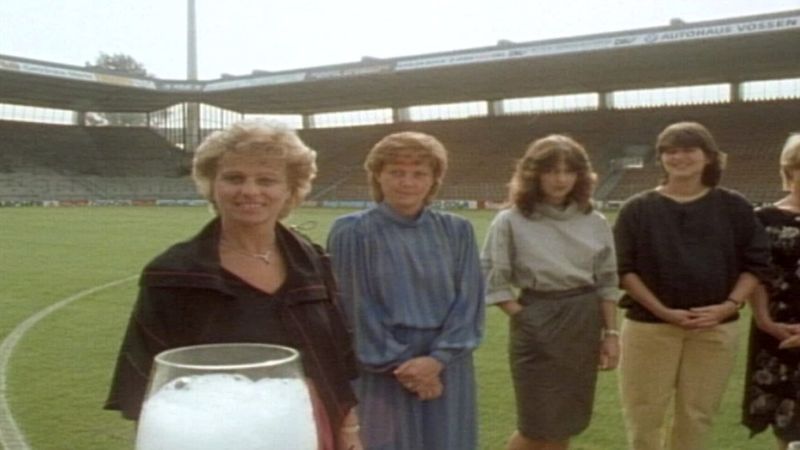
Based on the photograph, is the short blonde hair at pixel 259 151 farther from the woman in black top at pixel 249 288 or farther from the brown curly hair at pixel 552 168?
the brown curly hair at pixel 552 168

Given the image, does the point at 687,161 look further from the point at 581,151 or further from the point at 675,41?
the point at 675,41

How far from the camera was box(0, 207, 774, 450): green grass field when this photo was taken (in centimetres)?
531

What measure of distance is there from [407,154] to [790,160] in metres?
1.86

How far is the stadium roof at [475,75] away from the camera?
1307 inches

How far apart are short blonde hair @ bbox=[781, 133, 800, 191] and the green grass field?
5.82ft

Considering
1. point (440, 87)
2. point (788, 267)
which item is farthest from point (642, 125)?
point (788, 267)

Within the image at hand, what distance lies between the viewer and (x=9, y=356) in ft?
25.5

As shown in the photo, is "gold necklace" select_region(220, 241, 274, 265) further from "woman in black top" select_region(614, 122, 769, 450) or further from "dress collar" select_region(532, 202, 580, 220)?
"woman in black top" select_region(614, 122, 769, 450)

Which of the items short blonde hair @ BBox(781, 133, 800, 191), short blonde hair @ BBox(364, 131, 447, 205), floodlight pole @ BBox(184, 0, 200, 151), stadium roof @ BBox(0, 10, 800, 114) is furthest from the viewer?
floodlight pole @ BBox(184, 0, 200, 151)

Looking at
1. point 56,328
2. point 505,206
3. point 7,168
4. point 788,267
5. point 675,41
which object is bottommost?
point 56,328

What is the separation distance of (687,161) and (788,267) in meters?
0.68

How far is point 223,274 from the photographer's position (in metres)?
1.94

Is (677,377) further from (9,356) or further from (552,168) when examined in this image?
(9,356)

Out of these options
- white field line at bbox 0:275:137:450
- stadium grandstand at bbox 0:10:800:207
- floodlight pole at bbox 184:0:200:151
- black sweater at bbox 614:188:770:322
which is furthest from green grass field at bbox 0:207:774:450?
floodlight pole at bbox 184:0:200:151
